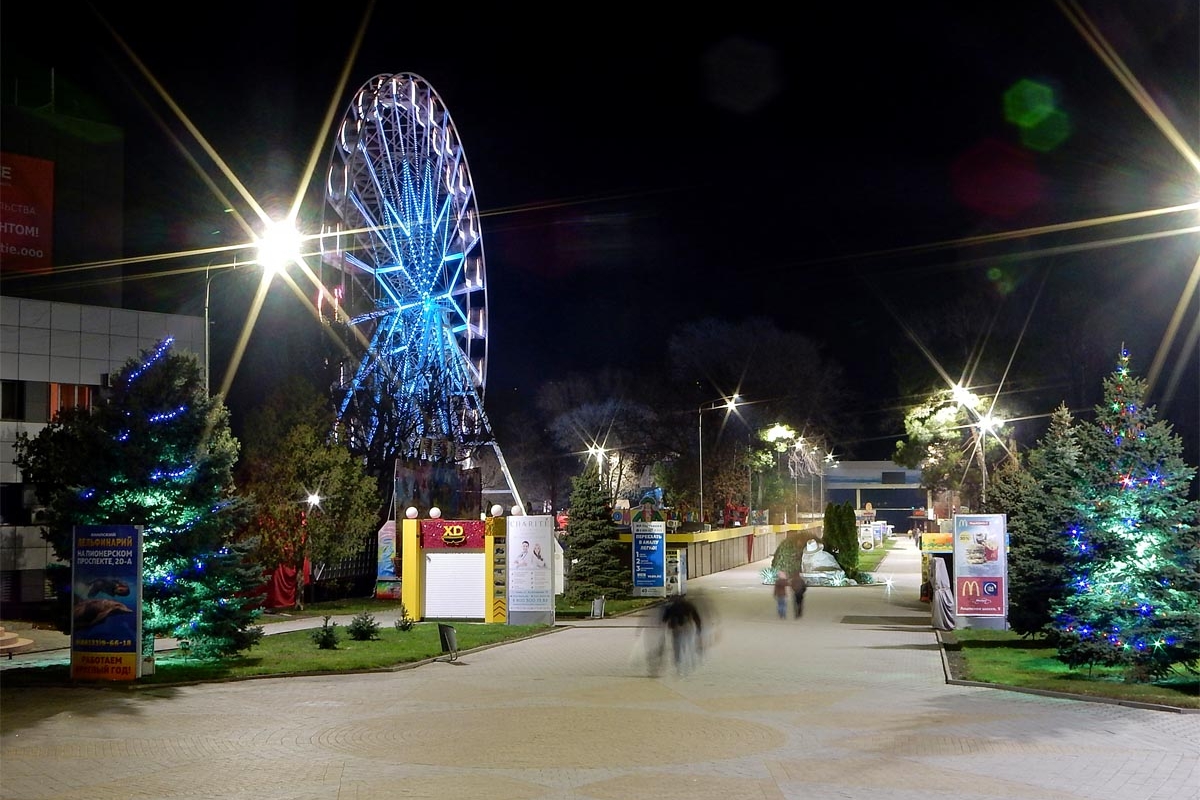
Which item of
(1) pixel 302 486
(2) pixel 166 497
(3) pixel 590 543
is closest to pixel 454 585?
(3) pixel 590 543

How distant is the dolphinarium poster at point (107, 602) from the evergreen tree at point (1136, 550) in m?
14.1

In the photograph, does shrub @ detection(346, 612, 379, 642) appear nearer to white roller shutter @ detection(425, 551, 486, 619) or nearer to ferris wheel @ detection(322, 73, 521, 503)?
white roller shutter @ detection(425, 551, 486, 619)

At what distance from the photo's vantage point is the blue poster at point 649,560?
38.8 metres

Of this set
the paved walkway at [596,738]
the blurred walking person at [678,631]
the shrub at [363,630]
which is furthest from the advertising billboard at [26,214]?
the blurred walking person at [678,631]

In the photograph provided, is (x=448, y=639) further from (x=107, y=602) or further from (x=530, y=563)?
(x=530, y=563)

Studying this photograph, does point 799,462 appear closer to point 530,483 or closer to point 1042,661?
point 530,483

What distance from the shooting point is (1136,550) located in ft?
54.7

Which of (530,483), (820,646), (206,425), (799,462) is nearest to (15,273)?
(206,425)

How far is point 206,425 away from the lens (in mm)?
20281

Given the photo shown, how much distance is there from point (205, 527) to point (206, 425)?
1.80 m

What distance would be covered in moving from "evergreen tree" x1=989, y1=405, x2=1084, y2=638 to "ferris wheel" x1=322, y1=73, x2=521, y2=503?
2092cm

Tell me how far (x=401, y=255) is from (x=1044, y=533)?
24091 mm

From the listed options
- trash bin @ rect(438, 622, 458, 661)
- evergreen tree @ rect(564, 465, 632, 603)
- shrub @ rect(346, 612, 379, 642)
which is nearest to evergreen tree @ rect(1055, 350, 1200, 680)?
trash bin @ rect(438, 622, 458, 661)

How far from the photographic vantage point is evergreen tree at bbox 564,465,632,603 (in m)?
35.7
